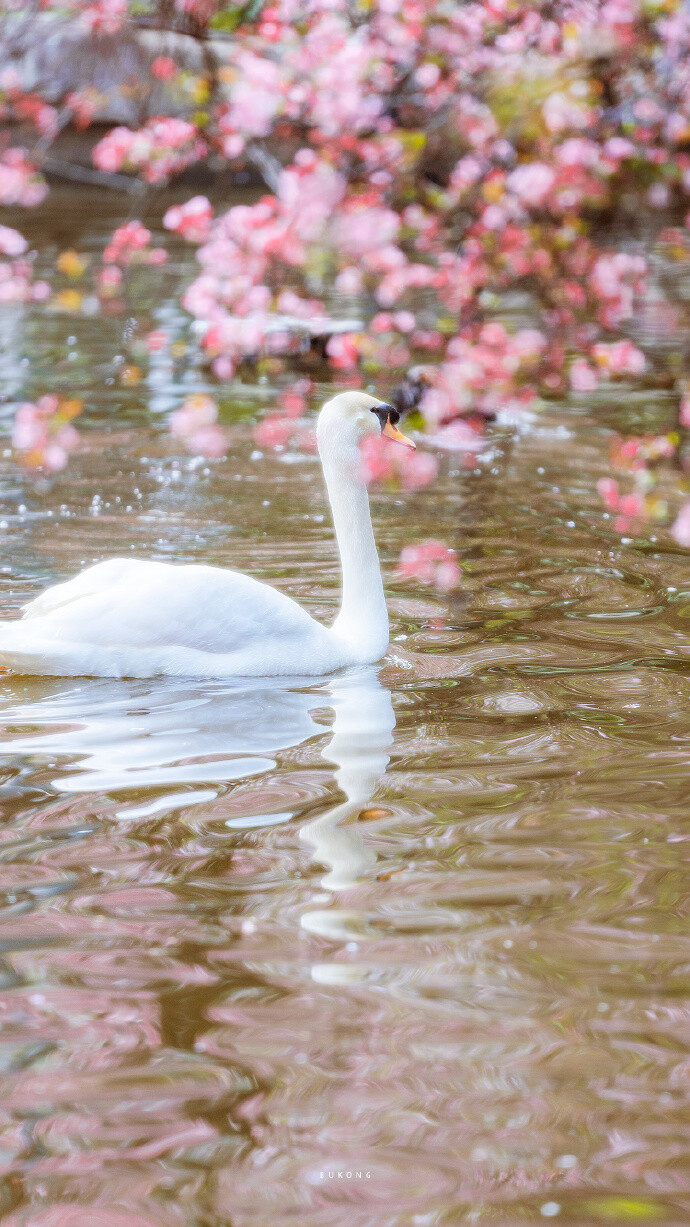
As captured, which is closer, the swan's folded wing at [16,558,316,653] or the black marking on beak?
the swan's folded wing at [16,558,316,653]

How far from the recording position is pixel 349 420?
207 inches

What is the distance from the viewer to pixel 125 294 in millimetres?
14969

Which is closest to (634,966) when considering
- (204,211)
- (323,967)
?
(323,967)

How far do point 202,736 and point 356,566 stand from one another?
3.36 ft

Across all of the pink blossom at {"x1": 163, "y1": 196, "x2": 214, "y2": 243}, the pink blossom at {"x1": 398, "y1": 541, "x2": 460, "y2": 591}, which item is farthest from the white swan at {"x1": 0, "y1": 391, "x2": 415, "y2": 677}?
the pink blossom at {"x1": 163, "y1": 196, "x2": 214, "y2": 243}

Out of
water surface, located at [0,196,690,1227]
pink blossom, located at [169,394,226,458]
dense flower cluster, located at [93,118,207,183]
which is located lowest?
water surface, located at [0,196,690,1227]

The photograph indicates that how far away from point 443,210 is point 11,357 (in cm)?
452

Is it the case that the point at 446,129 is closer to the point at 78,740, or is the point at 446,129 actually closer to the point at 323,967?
the point at 78,740

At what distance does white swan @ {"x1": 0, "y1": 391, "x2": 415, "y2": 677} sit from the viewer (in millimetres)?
4949

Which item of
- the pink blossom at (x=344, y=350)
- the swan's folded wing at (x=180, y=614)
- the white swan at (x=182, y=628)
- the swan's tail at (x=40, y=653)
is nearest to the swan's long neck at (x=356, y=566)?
the white swan at (x=182, y=628)

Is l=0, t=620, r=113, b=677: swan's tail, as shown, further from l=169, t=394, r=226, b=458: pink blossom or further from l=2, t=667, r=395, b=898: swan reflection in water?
l=169, t=394, r=226, b=458: pink blossom

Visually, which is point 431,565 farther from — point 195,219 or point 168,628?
point 195,219

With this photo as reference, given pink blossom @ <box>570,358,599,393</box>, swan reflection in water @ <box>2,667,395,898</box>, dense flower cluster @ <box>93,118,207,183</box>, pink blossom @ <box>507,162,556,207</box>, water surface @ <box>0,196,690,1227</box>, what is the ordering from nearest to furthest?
water surface @ <box>0,196,690,1227</box> < swan reflection in water @ <box>2,667,395,898</box> < pink blossom @ <box>507,162,556,207</box> < dense flower cluster @ <box>93,118,207,183</box> < pink blossom @ <box>570,358,599,393</box>

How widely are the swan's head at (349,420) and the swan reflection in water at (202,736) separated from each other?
0.81 meters
